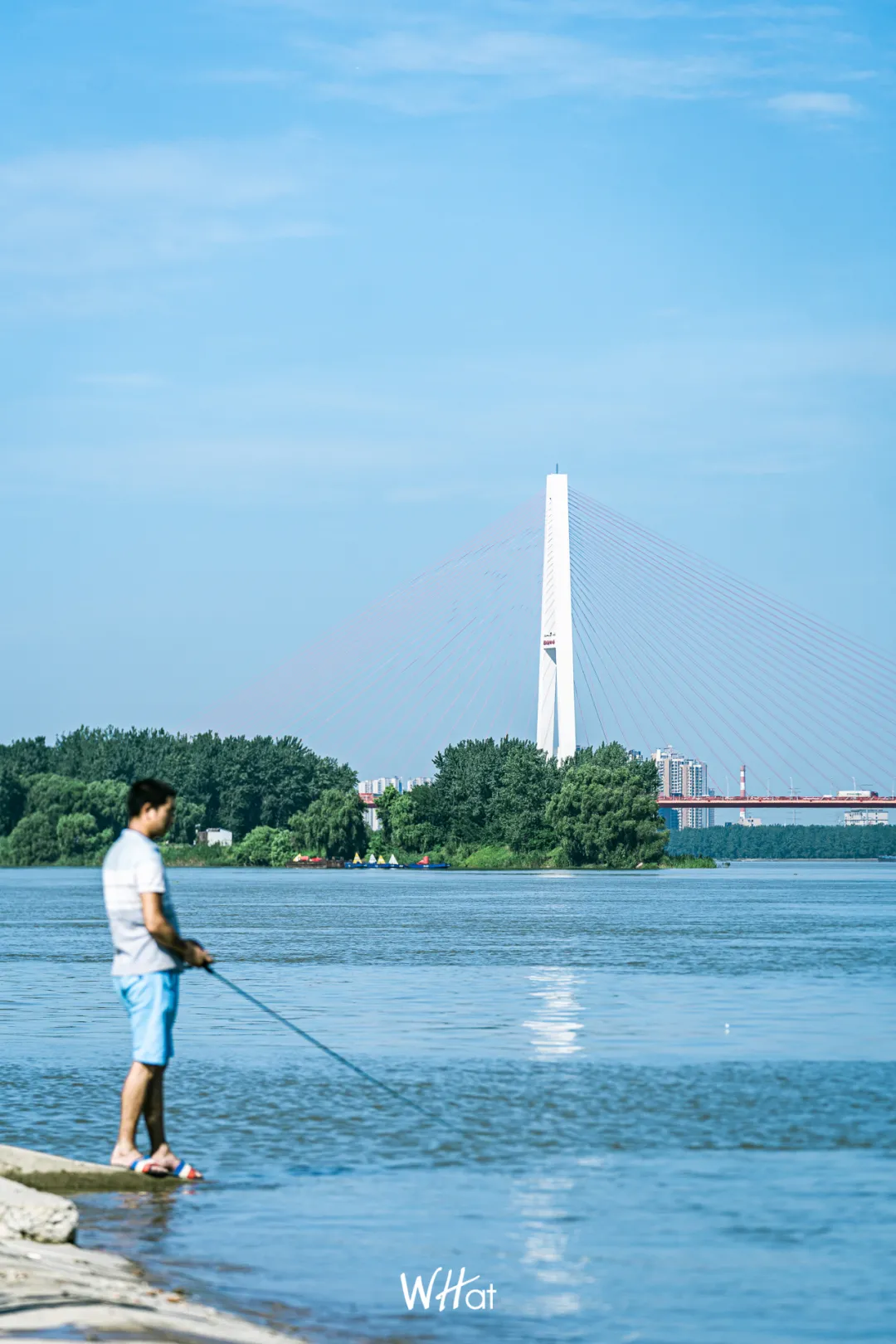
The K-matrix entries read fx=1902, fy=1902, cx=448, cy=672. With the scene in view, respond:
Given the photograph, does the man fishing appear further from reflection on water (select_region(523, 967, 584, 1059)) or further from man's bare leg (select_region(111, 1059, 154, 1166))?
reflection on water (select_region(523, 967, 584, 1059))

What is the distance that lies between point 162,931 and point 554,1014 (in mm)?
10240

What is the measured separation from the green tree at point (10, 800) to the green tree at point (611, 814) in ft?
167

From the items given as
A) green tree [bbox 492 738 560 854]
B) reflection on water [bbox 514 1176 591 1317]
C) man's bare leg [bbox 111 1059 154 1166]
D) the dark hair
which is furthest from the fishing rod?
green tree [bbox 492 738 560 854]

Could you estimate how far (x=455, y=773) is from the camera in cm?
12144

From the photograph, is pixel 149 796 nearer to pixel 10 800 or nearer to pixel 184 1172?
pixel 184 1172

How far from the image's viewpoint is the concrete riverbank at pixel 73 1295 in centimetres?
624

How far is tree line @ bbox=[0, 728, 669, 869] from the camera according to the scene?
10300 centimetres

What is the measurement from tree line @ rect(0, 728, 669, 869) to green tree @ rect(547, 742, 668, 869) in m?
0.08

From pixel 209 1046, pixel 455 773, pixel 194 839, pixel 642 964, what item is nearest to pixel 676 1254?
pixel 209 1046

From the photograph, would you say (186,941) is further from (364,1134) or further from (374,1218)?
(364,1134)

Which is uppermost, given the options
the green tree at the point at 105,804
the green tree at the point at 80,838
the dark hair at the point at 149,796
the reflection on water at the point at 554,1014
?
the green tree at the point at 105,804

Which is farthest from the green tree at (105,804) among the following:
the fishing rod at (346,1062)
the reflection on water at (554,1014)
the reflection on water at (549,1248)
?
the reflection on water at (549,1248)

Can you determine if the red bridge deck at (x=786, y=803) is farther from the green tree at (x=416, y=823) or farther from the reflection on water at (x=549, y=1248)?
the reflection on water at (x=549, y=1248)

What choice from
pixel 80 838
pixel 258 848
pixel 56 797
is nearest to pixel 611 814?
pixel 258 848
